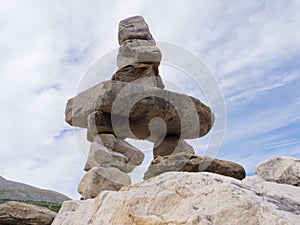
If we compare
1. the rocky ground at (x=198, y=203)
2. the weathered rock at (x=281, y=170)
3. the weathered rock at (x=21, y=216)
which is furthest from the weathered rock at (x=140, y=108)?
the rocky ground at (x=198, y=203)

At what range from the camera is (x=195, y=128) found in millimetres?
10477

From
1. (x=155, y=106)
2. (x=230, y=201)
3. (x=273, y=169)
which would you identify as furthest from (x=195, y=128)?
(x=230, y=201)

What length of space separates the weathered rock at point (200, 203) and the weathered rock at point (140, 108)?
5.20 metres

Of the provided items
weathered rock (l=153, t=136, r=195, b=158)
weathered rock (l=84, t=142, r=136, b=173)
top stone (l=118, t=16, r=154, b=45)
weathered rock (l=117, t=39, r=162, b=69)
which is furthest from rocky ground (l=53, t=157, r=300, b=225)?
top stone (l=118, t=16, r=154, b=45)

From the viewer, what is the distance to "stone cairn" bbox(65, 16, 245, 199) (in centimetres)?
812

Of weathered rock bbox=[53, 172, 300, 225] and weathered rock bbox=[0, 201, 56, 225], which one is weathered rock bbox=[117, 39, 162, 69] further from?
weathered rock bbox=[53, 172, 300, 225]

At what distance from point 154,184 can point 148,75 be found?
7.04 metres

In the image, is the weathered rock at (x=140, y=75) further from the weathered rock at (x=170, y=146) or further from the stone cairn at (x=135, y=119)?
the weathered rock at (x=170, y=146)

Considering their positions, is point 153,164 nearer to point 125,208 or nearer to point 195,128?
point 195,128

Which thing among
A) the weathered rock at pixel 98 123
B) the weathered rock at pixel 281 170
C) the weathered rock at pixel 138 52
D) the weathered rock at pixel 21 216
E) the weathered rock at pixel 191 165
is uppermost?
the weathered rock at pixel 138 52

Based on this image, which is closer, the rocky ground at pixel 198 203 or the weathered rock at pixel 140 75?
the rocky ground at pixel 198 203

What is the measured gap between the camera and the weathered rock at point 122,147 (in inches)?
362

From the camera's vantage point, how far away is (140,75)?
10.4 metres

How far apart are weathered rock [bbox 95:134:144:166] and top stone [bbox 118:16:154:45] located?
299 cm
